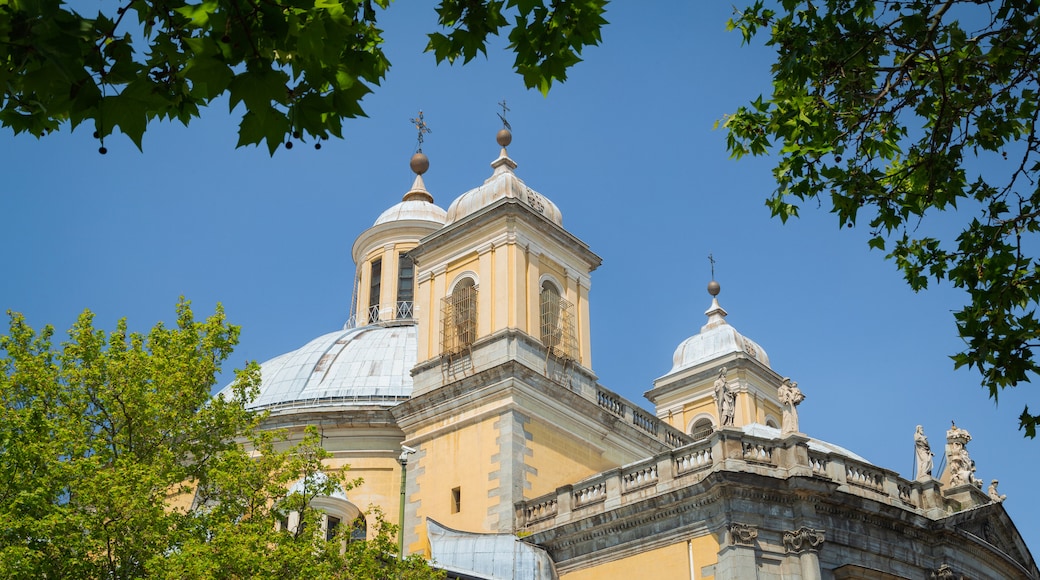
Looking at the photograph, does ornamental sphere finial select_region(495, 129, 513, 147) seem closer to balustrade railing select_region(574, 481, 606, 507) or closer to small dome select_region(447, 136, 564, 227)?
small dome select_region(447, 136, 564, 227)

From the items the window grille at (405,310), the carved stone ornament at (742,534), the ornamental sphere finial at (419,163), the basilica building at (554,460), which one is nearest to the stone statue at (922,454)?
the basilica building at (554,460)

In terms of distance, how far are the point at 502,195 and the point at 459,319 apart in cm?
363

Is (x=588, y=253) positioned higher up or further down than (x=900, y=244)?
higher up

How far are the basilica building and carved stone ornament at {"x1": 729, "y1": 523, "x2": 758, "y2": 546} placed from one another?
3 cm

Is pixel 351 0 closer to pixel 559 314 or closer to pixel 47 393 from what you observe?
pixel 47 393

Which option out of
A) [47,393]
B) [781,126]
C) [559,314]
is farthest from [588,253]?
[781,126]

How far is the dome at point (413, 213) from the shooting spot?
44000mm

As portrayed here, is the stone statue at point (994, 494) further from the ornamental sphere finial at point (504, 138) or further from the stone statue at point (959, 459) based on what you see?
the ornamental sphere finial at point (504, 138)

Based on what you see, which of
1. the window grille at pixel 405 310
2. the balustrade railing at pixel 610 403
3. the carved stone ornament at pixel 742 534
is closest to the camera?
the carved stone ornament at pixel 742 534

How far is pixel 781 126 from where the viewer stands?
10688 mm

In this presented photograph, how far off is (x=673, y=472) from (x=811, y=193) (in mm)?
13487

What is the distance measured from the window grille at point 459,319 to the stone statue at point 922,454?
11.4 m

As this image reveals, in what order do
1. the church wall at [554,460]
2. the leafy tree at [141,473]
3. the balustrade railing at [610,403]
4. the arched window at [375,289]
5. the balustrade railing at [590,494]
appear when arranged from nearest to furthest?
the leafy tree at [141,473] < the balustrade railing at [590,494] < the church wall at [554,460] < the balustrade railing at [610,403] < the arched window at [375,289]

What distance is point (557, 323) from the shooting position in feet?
95.7
